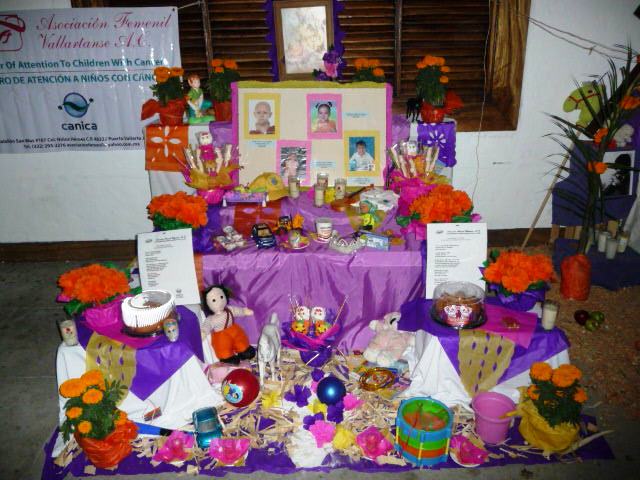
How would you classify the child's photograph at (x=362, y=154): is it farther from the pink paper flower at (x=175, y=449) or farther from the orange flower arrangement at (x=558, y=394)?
the pink paper flower at (x=175, y=449)

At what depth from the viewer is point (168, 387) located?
138 inches

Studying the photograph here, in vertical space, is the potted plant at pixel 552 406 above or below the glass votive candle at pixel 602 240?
below

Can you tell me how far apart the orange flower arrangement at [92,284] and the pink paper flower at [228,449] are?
1.23 meters

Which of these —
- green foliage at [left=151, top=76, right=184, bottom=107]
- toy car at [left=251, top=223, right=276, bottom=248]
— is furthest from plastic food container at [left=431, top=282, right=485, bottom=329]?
green foliage at [left=151, top=76, right=184, bottom=107]

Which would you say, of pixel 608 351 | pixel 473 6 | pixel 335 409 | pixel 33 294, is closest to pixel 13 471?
pixel 335 409

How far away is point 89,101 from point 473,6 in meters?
4.22

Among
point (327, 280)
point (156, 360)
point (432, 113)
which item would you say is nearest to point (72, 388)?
point (156, 360)

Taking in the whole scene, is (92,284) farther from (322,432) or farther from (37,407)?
(322,432)

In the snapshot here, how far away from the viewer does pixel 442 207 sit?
151 inches

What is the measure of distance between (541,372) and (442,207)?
4.44 ft

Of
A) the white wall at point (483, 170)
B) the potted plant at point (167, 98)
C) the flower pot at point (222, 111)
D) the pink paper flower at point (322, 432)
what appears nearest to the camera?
the pink paper flower at point (322, 432)

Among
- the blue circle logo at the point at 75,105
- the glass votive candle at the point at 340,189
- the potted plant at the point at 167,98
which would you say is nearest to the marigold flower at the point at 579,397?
the glass votive candle at the point at 340,189

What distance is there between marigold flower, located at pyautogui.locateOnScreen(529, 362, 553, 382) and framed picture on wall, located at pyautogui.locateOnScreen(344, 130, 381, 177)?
7.91 ft

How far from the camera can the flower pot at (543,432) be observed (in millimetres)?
3113
